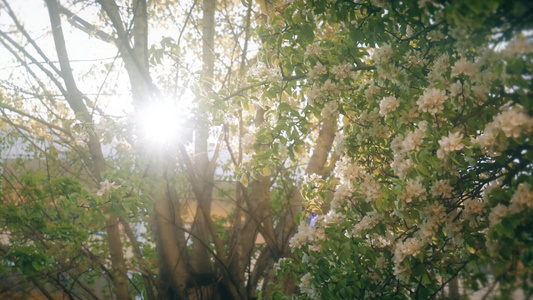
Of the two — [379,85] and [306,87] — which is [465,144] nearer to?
[379,85]

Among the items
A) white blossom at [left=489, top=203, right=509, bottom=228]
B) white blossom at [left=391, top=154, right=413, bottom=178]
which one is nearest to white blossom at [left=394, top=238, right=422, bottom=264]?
white blossom at [left=391, top=154, right=413, bottom=178]

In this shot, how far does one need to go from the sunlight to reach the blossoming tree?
1.07 meters

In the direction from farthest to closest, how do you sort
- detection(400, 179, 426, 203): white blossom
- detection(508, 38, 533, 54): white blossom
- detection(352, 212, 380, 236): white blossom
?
detection(352, 212, 380, 236): white blossom → detection(400, 179, 426, 203): white blossom → detection(508, 38, 533, 54): white blossom

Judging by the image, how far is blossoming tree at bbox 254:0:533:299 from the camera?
1686 mm

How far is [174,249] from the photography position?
4723 millimetres

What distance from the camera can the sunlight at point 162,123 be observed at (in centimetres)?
359

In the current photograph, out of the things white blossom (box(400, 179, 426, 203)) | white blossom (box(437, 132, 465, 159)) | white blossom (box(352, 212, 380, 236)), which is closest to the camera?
white blossom (box(437, 132, 465, 159))

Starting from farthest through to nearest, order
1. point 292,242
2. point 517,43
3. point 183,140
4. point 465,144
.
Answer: point 183,140
point 292,242
point 465,144
point 517,43

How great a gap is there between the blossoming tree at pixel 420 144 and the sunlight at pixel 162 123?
1.07 m

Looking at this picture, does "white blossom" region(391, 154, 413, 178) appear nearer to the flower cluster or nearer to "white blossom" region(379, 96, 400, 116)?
"white blossom" region(379, 96, 400, 116)

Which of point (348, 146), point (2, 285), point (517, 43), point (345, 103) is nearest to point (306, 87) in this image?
point (345, 103)

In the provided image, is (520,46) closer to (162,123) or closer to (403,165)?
(403,165)

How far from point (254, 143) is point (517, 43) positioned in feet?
5.92

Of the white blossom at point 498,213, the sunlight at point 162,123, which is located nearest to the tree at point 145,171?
the sunlight at point 162,123
